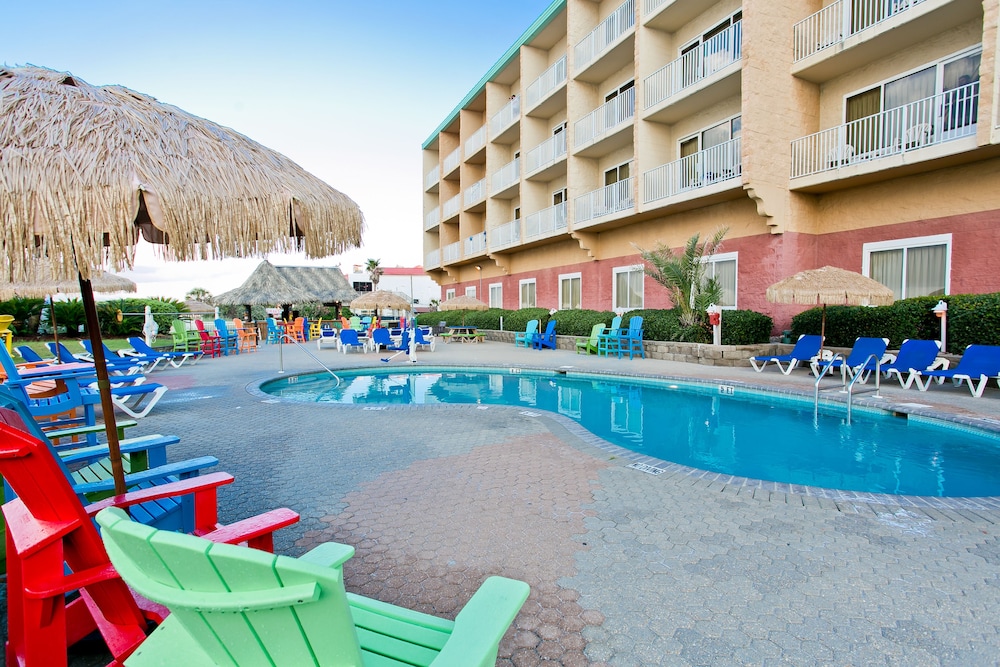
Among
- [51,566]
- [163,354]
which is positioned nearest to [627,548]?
[51,566]

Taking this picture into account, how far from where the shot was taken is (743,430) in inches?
284

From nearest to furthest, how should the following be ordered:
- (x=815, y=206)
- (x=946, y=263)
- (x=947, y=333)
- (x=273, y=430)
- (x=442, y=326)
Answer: (x=273, y=430)
(x=947, y=333)
(x=946, y=263)
(x=815, y=206)
(x=442, y=326)

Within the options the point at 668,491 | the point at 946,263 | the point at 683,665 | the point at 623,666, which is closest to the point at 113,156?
the point at 623,666

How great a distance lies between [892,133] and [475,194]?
18.5m

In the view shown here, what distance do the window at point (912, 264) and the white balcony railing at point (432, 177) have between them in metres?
24.4

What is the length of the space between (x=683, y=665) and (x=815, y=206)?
1383cm

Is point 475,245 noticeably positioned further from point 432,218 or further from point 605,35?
point 605,35

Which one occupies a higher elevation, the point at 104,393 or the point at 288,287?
the point at 288,287

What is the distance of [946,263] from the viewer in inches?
415

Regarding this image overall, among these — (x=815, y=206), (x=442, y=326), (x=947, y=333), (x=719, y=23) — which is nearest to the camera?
(x=947, y=333)

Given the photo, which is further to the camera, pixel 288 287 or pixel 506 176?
pixel 288 287

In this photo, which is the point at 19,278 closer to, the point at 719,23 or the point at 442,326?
the point at 719,23

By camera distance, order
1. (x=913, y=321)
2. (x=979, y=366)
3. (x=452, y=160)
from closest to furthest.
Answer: (x=979, y=366) → (x=913, y=321) → (x=452, y=160)

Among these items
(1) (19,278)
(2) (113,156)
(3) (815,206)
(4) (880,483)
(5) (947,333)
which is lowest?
(4) (880,483)
